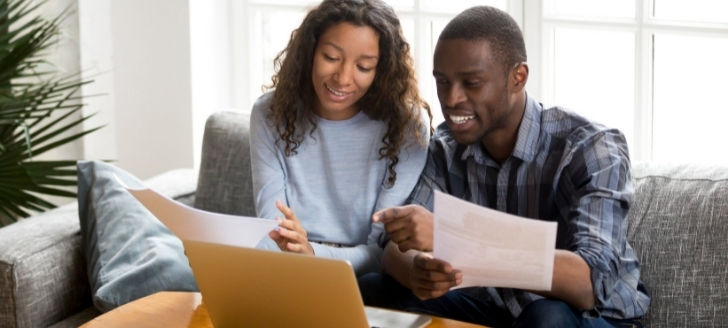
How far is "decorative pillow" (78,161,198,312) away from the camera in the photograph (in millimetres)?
2426

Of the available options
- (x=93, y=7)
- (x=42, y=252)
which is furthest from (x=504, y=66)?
(x=93, y=7)

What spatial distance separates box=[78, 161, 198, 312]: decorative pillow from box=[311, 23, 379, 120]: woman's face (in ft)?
1.74

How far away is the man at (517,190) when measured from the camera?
6.57 ft

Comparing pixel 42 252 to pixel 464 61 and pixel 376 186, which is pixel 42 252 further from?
pixel 464 61

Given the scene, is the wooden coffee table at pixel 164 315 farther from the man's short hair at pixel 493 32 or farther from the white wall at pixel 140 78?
the white wall at pixel 140 78

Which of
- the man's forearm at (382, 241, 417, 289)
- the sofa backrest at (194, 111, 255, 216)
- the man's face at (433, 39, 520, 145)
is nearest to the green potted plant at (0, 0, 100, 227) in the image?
the sofa backrest at (194, 111, 255, 216)

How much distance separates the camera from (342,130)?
2.55m

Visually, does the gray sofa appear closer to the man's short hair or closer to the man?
the man

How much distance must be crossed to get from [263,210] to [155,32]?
1304 millimetres

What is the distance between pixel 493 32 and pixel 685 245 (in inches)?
25.6

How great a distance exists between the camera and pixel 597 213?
206 cm

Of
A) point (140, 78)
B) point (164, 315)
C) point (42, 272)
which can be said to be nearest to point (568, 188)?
point (164, 315)

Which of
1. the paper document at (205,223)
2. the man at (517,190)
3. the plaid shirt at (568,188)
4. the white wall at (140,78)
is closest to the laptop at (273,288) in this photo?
the paper document at (205,223)

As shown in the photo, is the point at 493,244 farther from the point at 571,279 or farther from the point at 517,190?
the point at 517,190
